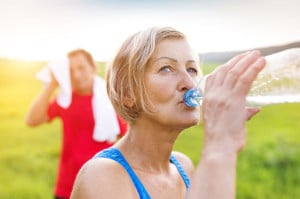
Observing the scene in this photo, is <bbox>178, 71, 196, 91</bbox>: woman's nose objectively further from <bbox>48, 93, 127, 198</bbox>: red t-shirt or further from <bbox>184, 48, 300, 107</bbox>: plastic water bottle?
<bbox>48, 93, 127, 198</bbox>: red t-shirt

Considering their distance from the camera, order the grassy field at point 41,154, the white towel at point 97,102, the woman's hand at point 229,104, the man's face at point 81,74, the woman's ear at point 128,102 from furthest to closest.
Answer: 1. the grassy field at point 41,154
2. the man's face at point 81,74
3. the white towel at point 97,102
4. the woman's ear at point 128,102
5. the woman's hand at point 229,104

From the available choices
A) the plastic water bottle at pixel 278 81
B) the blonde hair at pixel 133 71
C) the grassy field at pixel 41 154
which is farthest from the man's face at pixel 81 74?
the plastic water bottle at pixel 278 81

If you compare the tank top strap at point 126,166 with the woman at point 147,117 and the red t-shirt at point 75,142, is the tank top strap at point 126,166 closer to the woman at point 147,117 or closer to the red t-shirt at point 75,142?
the woman at point 147,117

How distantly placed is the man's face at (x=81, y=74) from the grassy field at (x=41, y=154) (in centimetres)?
76

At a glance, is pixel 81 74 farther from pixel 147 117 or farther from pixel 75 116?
pixel 147 117

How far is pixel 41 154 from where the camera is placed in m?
3.95

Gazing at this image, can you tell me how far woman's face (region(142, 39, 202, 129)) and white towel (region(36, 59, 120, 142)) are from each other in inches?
65.5

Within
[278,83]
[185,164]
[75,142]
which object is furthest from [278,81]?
[75,142]

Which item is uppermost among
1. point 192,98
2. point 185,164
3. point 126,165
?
point 192,98

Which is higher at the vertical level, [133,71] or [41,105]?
[133,71]

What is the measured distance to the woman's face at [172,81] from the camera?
121 cm

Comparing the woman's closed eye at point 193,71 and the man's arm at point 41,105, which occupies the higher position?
the woman's closed eye at point 193,71

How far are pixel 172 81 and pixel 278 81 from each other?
21cm

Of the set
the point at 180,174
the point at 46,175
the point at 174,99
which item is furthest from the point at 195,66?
the point at 46,175
